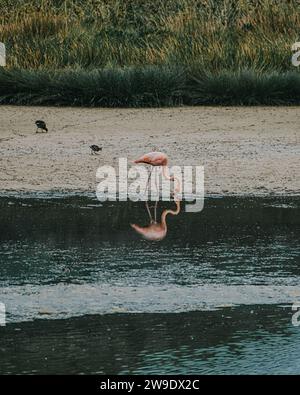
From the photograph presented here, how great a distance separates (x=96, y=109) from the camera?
17.1 metres

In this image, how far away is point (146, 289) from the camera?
24.6ft

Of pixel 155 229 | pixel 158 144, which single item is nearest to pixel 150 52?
pixel 158 144

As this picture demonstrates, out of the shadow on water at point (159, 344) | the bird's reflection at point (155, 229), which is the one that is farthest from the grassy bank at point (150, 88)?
the shadow on water at point (159, 344)

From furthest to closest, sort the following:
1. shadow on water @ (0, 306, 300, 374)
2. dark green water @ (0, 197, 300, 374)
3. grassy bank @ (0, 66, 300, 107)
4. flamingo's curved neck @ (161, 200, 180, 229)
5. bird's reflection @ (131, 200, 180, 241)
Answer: grassy bank @ (0, 66, 300, 107), flamingo's curved neck @ (161, 200, 180, 229), bird's reflection @ (131, 200, 180, 241), dark green water @ (0, 197, 300, 374), shadow on water @ (0, 306, 300, 374)

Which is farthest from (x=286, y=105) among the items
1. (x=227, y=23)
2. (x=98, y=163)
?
(x=98, y=163)

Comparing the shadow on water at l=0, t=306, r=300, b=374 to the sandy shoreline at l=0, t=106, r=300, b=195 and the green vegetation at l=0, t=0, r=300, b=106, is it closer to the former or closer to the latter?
the sandy shoreline at l=0, t=106, r=300, b=195

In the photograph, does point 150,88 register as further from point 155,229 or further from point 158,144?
point 155,229

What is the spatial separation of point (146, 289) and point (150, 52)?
37.9 ft

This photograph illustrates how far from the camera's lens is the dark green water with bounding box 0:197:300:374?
19.9 ft

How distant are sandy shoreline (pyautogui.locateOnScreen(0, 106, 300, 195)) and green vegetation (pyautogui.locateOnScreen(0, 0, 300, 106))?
1.32 ft

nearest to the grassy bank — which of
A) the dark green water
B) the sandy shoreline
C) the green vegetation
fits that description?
the green vegetation

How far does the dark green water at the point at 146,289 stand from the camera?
605 cm

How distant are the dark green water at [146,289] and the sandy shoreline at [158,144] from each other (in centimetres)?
129

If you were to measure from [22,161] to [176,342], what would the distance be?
7.10 meters
